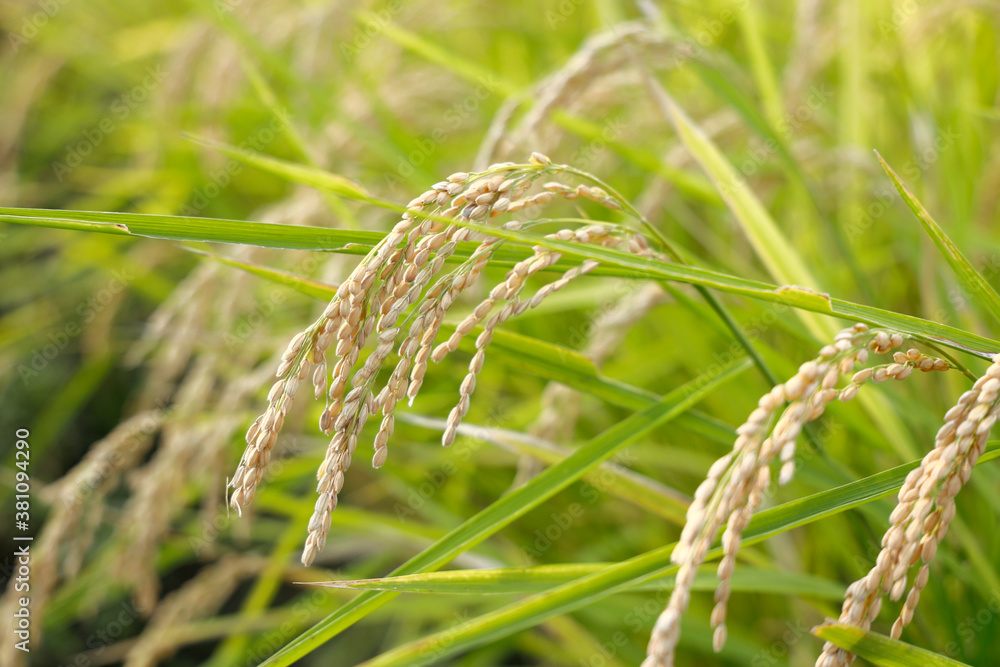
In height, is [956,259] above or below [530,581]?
above

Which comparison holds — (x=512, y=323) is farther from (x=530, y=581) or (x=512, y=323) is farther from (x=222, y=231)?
(x=222, y=231)

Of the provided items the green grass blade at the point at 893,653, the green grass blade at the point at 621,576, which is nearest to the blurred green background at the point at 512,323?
the green grass blade at the point at 621,576

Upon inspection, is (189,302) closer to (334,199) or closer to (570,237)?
(334,199)

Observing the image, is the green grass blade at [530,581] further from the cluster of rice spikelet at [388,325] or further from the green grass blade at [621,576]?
the cluster of rice spikelet at [388,325]

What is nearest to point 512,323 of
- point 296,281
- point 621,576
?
point 296,281

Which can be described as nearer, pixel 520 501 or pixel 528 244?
pixel 528 244

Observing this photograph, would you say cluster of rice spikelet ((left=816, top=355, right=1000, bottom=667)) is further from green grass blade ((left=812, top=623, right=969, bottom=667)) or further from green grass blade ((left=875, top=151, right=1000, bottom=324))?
green grass blade ((left=875, top=151, right=1000, bottom=324))

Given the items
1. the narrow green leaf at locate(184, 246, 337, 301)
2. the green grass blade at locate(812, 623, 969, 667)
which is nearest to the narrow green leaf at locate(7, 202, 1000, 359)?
the narrow green leaf at locate(184, 246, 337, 301)
